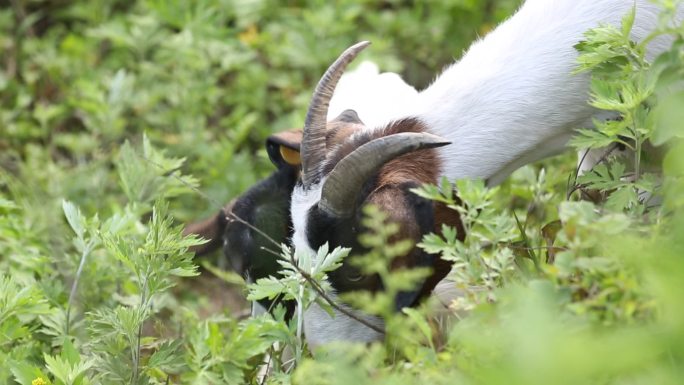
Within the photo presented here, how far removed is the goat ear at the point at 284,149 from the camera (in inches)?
151

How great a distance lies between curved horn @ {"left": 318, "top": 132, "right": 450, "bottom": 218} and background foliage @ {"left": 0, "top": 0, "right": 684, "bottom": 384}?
0.61ft

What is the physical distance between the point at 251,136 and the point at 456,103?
2.58 m

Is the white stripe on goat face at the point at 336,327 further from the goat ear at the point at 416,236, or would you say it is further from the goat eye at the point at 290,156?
the goat eye at the point at 290,156

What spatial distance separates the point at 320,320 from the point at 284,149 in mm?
751

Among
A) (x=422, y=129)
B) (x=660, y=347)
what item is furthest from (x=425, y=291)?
(x=660, y=347)

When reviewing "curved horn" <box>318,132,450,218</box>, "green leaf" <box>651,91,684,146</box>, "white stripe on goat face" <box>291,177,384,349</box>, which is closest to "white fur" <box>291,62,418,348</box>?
"white stripe on goat face" <box>291,177,384,349</box>

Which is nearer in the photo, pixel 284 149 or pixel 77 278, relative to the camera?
pixel 77 278

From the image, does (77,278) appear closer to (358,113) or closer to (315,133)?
(315,133)

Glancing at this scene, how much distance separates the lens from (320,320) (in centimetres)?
341

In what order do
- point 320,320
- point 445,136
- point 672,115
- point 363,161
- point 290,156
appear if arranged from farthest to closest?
point 290,156
point 445,136
point 320,320
point 363,161
point 672,115

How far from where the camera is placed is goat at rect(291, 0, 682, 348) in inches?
130

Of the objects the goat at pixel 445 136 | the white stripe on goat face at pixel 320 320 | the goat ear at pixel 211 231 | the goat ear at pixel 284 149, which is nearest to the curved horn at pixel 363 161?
the goat at pixel 445 136

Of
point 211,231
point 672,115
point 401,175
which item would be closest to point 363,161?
point 401,175

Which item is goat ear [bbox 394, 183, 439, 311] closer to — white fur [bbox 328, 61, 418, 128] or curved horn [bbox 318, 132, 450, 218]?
curved horn [bbox 318, 132, 450, 218]
